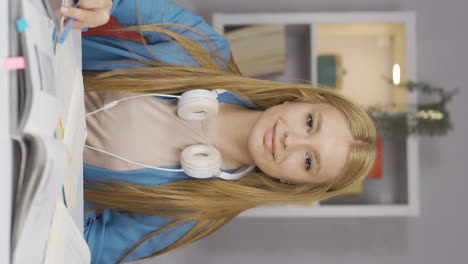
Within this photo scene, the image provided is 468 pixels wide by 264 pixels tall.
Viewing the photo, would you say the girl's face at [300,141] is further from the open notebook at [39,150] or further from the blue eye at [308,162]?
the open notebook at [39,150]

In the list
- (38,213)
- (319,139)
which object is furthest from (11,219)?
(319,139)

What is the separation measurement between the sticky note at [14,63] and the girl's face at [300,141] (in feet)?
2.34

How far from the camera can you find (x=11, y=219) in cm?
59

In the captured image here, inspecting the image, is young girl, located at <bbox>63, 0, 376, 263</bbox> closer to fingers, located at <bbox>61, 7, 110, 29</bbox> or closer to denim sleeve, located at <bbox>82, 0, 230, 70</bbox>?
denim sleeve, located at <bbox>82, 0, 230, 70</bbox>

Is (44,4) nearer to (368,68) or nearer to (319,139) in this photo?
(319,139)

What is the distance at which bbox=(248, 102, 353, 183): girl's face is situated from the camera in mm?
1231

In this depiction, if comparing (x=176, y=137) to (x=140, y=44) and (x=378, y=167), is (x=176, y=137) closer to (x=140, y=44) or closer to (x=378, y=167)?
(x=140, y=44)

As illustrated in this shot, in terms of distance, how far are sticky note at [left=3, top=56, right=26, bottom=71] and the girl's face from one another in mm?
714

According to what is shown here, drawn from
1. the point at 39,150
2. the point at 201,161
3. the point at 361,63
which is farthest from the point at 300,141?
the point at 361,63

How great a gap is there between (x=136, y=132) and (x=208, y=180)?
0.20 m

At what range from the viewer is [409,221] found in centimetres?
248

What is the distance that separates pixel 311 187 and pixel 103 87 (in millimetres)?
554

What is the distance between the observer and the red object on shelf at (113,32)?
119 cm

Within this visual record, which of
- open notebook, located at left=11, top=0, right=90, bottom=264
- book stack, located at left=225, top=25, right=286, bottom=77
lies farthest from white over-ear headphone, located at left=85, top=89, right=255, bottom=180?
book stack, located at left=225, top=25, right=286, bottom=77
